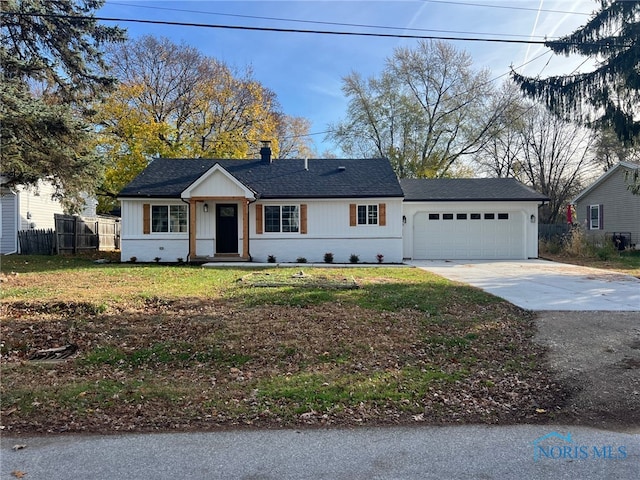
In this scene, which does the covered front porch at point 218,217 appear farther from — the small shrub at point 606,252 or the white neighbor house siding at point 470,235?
the small shrub at point 606,252

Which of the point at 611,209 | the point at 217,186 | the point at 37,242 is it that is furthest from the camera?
the point at 611,209

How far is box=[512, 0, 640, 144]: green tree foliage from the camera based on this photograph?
437 inches

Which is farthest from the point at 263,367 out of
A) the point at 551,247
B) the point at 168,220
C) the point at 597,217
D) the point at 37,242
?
the point at 597,217

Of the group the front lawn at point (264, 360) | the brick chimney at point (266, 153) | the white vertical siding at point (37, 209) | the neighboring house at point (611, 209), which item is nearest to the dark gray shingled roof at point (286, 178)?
the brick chimney at point (266, 153)

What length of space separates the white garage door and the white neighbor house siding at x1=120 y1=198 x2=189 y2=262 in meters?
10.3

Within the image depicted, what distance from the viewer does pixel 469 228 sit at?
1939 cm

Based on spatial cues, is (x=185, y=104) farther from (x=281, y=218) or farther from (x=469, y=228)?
(x=469, y=228)

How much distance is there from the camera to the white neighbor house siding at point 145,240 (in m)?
17.0

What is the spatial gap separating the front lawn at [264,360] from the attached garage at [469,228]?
412 inches

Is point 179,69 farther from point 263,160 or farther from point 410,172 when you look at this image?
point 410,172

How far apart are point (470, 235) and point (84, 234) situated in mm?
19343

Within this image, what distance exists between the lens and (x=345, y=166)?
19906 millimetres

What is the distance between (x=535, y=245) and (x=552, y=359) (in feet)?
51.2

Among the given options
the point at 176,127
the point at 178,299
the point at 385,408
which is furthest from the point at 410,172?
the point at 385,408
